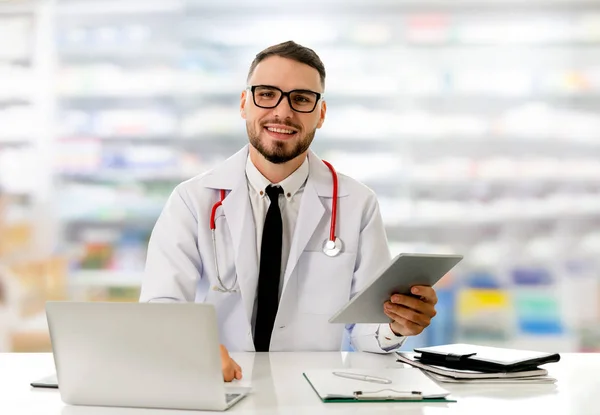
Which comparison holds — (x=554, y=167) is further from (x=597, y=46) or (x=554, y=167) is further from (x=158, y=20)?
(x=158, y=20)

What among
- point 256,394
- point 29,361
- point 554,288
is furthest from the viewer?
point 554,288

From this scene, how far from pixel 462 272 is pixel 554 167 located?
2.60 feet

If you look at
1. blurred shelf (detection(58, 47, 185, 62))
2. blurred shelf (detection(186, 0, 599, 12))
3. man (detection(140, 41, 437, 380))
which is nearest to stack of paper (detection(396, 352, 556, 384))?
man (detection(140, 41, 437, 380))

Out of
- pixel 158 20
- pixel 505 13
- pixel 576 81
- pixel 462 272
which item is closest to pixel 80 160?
pixel 158 20

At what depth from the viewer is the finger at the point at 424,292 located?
1.69 m

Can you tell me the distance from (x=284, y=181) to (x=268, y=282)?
0.34 m

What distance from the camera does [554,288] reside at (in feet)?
13.1

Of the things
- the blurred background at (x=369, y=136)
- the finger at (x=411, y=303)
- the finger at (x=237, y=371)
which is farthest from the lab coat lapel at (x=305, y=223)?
the blurred background at (x=369, y=136)

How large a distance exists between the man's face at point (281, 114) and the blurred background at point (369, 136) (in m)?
1.90

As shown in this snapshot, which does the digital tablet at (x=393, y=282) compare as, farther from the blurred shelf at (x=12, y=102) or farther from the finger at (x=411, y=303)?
the blurred shelf at (x=12, y=102)

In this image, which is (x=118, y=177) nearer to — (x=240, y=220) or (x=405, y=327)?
(x=240, y=220)

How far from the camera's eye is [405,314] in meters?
1.73

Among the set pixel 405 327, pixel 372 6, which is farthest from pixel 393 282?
pixel 372 6

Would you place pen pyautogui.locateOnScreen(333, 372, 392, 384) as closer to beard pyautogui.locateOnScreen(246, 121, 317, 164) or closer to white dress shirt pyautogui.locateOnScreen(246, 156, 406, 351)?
white dress shirt pyautogui.locateOnScreen(246, 156, 406, 351)
